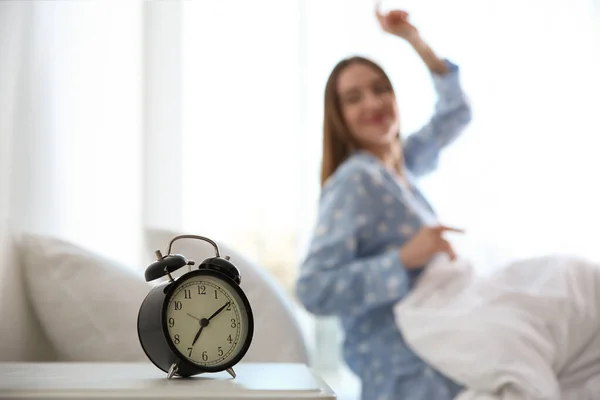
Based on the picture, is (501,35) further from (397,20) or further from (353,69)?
(353,69)

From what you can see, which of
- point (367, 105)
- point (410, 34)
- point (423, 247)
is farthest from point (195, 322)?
point (410, 34)

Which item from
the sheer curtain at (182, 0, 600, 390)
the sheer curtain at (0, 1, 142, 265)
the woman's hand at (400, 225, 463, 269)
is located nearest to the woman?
the woman's hand at (400, 225, 463, 269)

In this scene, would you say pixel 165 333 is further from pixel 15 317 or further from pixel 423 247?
pixel 423 247

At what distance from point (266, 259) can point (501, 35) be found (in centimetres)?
111

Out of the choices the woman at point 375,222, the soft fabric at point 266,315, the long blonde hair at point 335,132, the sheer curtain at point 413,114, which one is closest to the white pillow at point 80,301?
the soft fabric at point 266,315

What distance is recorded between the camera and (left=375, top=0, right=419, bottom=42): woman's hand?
1904 millimetres

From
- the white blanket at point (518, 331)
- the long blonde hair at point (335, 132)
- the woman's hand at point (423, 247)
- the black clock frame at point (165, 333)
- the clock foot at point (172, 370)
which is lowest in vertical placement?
the white blanket at point (518, 331)

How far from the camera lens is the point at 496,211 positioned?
2152 millimetres

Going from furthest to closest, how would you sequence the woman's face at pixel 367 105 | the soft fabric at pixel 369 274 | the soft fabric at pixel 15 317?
the woman's face at pixel 367 105 → the soft fabric at pixel 369 274 → the soft fabric at pixel 15 317

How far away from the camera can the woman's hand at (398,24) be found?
6.25 feet

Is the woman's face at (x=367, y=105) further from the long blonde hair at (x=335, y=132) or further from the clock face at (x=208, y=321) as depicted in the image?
the clock face at (x=208, y=321)

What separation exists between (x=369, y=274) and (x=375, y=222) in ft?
0.49

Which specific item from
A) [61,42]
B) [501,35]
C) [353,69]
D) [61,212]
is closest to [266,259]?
[353,69]

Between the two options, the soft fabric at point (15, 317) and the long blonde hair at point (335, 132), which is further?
the long blonde hair at point (335, 132)
